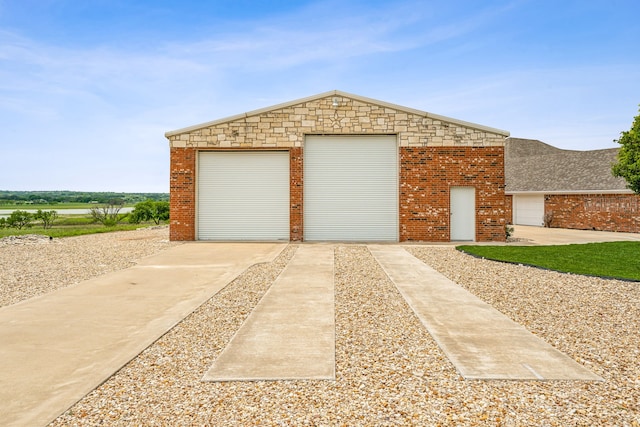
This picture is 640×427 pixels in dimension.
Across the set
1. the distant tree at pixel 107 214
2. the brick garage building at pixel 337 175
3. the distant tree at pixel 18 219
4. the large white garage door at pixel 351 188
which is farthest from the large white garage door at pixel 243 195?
the distant tree at pixel 18 219

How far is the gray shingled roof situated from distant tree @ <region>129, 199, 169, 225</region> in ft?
88.6

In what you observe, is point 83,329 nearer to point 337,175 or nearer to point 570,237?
point 337,175

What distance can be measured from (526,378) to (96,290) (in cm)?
691

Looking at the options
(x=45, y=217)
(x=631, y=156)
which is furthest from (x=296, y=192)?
(x=45, y=217)

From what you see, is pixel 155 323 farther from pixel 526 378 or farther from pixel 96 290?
pixel 526 378

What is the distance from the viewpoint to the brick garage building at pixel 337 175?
14781 mm

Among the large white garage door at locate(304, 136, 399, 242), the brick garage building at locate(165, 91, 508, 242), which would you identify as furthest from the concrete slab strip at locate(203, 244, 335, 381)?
the brick garage building at locate(165, 91, 508, 242)

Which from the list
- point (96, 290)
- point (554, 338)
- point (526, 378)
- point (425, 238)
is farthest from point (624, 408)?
point (425, 238)

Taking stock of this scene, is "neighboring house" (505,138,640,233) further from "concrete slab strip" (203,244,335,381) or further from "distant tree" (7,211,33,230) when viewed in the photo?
"distant tree" (7,211,33,230)

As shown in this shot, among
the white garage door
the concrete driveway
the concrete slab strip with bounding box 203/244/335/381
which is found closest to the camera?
the concrete slab strip with bounding box 203/244/335/381

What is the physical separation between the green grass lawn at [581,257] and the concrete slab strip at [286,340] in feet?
19.2

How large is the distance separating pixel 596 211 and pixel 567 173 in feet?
14.5

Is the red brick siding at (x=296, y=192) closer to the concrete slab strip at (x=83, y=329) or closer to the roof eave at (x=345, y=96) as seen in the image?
the roof eave at (x=345, y=96)

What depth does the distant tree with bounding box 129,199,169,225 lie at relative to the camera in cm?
3228
